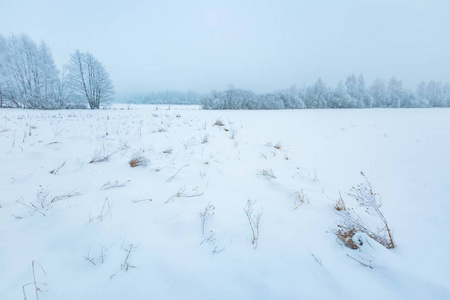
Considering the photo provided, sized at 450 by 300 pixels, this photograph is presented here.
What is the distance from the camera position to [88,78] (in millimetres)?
25328

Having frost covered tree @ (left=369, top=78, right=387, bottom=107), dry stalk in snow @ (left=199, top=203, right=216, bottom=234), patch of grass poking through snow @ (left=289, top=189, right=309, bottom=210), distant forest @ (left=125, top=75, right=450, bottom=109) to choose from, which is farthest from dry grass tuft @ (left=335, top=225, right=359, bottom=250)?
frost covered tree @ (left=369, top=78, right=387, bottom=107)

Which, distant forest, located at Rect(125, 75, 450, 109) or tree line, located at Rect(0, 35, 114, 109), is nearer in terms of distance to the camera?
tree line, located at Rect(0, 35, 114, 109)

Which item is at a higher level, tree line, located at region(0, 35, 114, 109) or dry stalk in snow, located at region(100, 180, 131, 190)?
tree line, located at region(0, 35, 114, 109)

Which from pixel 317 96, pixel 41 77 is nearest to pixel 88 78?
pixel 41 77

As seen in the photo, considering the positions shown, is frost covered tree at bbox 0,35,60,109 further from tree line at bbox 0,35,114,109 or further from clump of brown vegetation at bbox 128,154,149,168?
clump of brown vegetation at bbox 128,154,149,168

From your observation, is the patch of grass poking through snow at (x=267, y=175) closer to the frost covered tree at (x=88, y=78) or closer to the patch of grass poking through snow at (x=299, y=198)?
the patch of grass poking through snow at (x=299, y=198)

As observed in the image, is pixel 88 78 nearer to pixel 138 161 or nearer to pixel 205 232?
pixel 138 161

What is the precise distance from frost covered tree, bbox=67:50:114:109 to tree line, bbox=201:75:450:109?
16989 mm

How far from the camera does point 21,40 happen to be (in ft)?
68.3

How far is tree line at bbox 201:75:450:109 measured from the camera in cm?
3962

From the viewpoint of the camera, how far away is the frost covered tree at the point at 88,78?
963 inches

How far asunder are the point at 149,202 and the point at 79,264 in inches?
29.8

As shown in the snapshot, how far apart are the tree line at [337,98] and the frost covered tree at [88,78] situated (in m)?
17.0

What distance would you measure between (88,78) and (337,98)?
Answer: 163 ft
